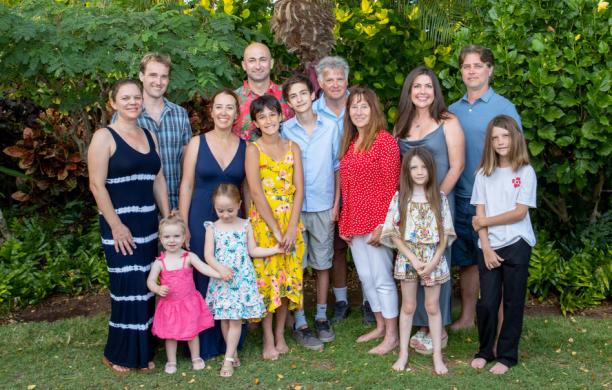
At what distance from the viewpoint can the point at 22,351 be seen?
5.02 m

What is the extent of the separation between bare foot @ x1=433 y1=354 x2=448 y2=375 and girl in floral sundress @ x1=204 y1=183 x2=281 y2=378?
122 cm

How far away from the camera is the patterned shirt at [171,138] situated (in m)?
4.75

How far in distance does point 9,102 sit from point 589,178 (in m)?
6.92

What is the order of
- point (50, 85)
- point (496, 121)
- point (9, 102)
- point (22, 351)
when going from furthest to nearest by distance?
point (9, 102)
point (50, 85)
point (22, 351)
point (496, 121)

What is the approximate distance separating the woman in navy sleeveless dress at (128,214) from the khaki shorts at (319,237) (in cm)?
109

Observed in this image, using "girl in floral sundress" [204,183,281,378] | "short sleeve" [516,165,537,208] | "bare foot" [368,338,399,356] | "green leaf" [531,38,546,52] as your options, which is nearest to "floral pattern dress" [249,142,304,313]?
"girl in floral sundress" [204,183,281,378]

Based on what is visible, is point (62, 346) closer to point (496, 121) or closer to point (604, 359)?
point (496, 121)

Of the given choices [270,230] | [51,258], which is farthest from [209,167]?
[51,258]

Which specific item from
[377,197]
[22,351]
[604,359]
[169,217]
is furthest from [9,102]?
[604,359]

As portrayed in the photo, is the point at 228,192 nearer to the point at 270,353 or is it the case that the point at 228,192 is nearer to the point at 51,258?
the point at 270,353

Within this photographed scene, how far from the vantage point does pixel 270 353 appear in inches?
187

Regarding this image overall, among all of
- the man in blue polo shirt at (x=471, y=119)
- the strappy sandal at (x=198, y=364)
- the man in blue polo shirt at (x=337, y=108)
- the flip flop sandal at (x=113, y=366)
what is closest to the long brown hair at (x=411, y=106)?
the man in blue polo shirt at (x=471, y=119)

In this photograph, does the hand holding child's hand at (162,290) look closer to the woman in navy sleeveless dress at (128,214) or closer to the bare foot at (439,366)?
the woman in navy sleeveless dress at (128,214)

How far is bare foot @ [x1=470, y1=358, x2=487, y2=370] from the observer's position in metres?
4.48
